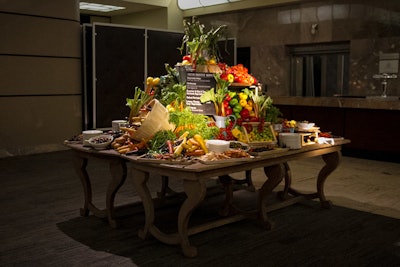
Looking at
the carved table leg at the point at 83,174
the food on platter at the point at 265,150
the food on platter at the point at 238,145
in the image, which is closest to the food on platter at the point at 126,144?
the carved table leg at the point at 83,174

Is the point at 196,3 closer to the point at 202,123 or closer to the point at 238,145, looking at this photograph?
the point at 202,123

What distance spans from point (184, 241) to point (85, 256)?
0.69 meters

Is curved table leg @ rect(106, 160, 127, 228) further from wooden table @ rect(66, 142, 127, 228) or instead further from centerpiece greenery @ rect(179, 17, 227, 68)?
centerpiece greenery @ rect(179, 17, 227, 68)

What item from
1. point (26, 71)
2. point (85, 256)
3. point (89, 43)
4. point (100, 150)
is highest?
point (89, 43)

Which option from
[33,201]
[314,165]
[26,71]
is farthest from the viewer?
[26,71]

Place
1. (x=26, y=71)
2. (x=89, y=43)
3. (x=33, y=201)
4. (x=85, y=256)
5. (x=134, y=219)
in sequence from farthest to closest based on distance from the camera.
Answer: (x=89, y=43)
(x=26, y=71)
(x=33, y=201)
(x=134, y=219)
(x=85, y=256)

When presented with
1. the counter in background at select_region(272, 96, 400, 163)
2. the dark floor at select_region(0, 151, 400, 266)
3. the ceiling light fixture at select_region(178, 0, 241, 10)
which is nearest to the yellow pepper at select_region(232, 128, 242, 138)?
the dark floor at select_region(0, 151, 400, 266)

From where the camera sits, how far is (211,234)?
3.72 m

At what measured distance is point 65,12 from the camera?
315 inches

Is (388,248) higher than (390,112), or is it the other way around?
(390,112)

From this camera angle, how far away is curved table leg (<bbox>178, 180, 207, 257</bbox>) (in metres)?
3.17

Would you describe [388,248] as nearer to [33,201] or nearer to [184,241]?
[184,241]

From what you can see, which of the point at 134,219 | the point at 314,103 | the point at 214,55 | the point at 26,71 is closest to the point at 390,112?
the point at 314,103

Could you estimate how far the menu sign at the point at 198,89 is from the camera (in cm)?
387
